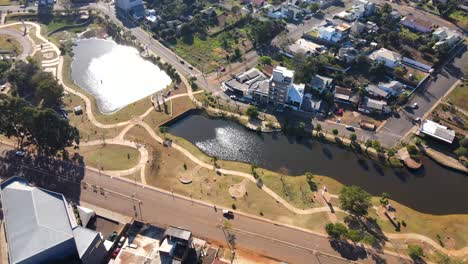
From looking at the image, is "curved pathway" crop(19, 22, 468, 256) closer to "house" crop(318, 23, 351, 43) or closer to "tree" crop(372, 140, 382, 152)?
"tree" crop(372, 140, 382, 152)

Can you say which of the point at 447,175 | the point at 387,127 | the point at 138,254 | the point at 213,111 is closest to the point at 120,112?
the point at 213,111

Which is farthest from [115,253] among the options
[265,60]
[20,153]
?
[265,60]

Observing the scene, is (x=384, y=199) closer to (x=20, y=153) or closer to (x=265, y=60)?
(x=265, y=60)

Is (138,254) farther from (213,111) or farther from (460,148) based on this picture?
(460,148)

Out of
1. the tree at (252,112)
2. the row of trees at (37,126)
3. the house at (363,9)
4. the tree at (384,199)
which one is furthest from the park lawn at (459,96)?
the row of trees at (37,126)

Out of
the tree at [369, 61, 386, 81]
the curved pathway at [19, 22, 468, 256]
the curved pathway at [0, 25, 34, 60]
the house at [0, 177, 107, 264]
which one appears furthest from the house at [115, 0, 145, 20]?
the house at [0, 177, 107, 264]

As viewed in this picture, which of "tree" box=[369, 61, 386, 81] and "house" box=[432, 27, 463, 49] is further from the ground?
"house" box=[432, 27, 463, 49]

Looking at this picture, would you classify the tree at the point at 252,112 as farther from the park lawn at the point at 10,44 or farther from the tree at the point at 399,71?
the park lawn at the point at 10,44
